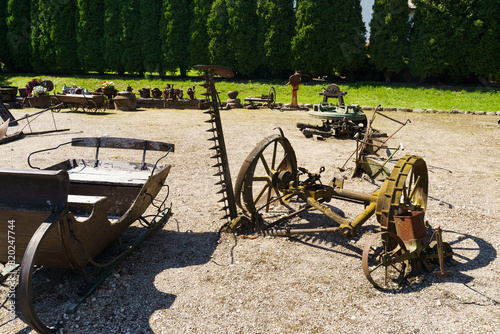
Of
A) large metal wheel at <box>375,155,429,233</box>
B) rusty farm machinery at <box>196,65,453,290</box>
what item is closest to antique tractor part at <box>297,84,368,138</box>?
rusty farm machinery at <box>196,65,453,290</box>

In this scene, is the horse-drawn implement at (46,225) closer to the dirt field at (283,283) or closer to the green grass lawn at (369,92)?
the dirt field at (283,283)

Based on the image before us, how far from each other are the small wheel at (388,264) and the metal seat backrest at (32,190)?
2812 mm

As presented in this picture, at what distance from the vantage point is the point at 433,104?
51.2ft

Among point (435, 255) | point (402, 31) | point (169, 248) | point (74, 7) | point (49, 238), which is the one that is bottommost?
point (169, 248)

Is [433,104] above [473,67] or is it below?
below

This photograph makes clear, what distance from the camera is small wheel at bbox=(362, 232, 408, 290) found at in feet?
11.2

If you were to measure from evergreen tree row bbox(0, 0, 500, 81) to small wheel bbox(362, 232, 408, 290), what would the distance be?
16.6 meters

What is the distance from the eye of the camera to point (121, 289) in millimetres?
3467

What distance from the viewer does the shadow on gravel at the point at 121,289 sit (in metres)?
3.02

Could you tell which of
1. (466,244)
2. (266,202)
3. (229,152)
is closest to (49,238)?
(266,202)

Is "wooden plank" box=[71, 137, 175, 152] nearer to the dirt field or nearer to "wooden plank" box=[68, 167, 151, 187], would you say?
"wooden plank" box=[68, 167, 151, 187]

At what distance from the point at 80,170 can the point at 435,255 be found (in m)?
4.46

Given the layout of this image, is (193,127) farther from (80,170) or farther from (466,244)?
(466,244)

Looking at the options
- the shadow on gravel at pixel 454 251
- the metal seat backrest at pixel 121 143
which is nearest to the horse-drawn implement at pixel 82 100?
the metal seat backrest at pixel 121 143
